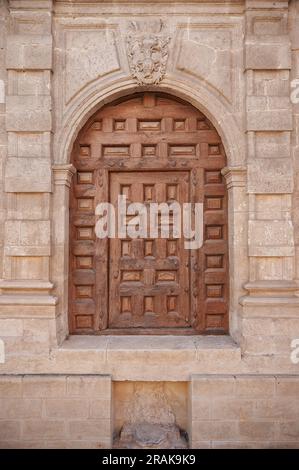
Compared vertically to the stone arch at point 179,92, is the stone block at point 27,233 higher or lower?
lower

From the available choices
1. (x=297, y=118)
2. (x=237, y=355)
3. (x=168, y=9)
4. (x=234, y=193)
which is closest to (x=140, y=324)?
(x=237, y=355)

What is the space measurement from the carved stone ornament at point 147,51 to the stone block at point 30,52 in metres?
0.93

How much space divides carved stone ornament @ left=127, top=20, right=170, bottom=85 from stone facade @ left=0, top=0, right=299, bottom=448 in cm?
4

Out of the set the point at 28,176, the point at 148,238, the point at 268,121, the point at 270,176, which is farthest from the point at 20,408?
the point at 268,121

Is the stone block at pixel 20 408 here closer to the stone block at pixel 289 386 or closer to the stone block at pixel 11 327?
the stone block at pixel 11 327

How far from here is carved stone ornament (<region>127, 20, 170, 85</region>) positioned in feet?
13.4

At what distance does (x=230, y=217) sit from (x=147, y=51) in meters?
2.15

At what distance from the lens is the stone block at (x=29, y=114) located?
3.98m

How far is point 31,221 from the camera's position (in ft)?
13.0

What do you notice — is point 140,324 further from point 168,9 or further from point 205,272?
point 168,9

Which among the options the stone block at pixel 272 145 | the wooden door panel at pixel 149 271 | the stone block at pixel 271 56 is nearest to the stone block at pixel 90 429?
the wooden door panel at pixel 149 271

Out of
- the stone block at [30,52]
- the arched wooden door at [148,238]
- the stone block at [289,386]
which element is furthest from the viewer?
the arched wooden door at [148,238]

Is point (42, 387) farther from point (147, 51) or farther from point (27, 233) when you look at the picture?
point (147, 51)

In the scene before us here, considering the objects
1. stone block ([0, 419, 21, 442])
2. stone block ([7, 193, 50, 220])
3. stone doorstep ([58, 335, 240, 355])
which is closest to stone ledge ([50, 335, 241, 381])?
stone doorstep ([58, 335, 240, 355])
